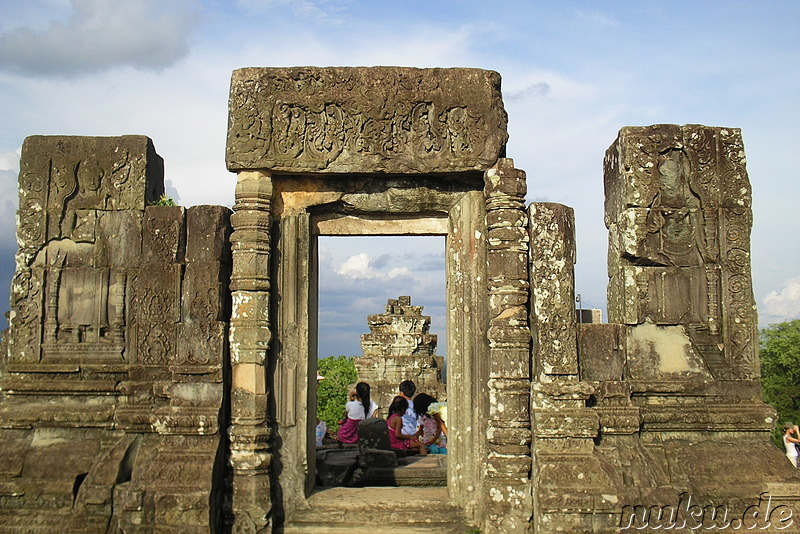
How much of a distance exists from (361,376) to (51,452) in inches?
461

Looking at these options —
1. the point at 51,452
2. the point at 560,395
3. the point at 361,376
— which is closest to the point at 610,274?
the point at 560,395

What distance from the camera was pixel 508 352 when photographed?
5949 mm

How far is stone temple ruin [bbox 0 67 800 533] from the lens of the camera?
581 centimetres

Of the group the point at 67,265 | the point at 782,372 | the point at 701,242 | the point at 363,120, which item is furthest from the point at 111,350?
the point at 782,372

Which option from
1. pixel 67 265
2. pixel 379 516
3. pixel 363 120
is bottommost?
pixel 379 516

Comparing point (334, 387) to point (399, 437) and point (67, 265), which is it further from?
point (67, 265)

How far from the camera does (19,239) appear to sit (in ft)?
20.7

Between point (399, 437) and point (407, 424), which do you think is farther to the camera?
point (407, 424)

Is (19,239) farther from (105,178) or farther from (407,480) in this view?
(407,480)

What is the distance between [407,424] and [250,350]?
4.15 m

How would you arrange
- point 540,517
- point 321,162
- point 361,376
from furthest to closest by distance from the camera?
1. point 361,376
2. point 321,162
3. point 540,517

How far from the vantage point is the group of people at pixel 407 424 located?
9344 millimetres

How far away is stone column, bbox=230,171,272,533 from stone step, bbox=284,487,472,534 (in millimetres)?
410

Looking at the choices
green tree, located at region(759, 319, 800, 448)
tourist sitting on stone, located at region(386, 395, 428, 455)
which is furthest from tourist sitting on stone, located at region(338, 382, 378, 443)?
green tree, located at region(759, 319, 800, 448)
